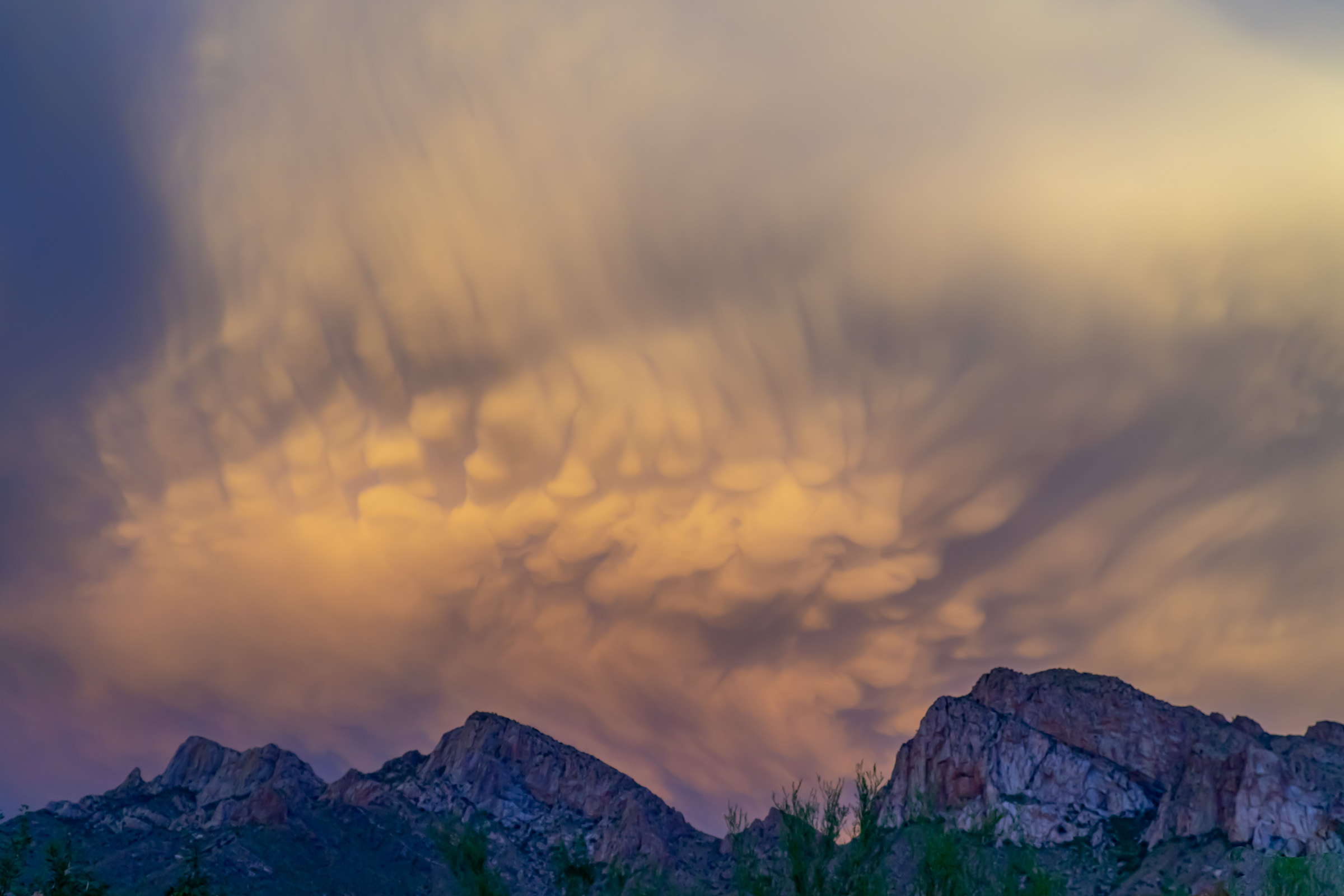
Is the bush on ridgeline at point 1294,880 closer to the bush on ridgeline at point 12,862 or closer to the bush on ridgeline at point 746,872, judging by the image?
the bush on ridgeline at point 746,872

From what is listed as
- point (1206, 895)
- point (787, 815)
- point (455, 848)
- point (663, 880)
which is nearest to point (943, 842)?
point (787, 815)

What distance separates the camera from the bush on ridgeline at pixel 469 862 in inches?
2349

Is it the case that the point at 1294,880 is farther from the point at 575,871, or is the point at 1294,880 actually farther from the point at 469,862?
the point at 469,862

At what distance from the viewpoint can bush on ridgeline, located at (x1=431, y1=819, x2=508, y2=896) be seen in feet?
196

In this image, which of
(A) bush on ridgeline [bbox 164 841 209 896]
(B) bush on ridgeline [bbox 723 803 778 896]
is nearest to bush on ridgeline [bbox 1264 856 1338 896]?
(B) bush on ridgeline [bbox 723 803 778 896]

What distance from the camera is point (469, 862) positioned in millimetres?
60406

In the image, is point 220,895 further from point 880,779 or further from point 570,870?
point 880,779

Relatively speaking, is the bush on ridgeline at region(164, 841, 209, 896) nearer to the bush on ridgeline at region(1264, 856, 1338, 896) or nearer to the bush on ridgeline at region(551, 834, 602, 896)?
the bush on ridgeline at region(551, 834, 602, 896)

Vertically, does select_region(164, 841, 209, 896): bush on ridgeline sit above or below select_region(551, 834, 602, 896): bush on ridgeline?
below

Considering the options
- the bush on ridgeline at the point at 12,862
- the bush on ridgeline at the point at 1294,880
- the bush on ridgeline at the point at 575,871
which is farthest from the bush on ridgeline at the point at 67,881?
the bush on ridgeline at the point at 1294,880

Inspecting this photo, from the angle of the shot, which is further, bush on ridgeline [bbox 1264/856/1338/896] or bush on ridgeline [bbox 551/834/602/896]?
bush on ridgeline [bbox 1264/856/1338/896]

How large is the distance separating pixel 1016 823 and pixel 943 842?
44.8 ft

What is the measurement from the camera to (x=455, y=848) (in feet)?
199

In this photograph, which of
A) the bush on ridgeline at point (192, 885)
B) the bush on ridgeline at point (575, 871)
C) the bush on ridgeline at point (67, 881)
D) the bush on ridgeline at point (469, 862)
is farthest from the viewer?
the bush on ridgeline at point (575, 871)
